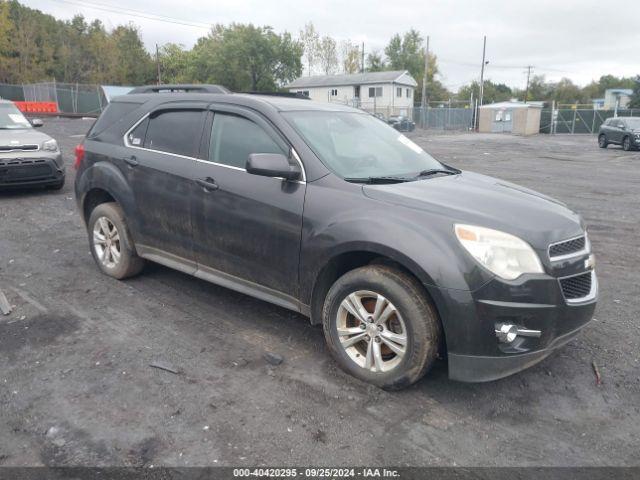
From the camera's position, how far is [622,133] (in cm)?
2527

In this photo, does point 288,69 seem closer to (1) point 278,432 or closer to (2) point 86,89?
(2) point 86,89

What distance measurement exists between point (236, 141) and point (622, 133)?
85.3ft

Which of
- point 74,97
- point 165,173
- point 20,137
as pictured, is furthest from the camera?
point 74,97

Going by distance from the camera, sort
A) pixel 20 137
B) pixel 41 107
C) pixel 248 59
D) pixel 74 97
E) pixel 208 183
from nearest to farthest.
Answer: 1. pixel 208 183
2. pixel 20 137
3. pixel 41 107
4. pixel 74 97
5. pixel 248 59

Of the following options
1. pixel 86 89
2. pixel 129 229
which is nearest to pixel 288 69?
pixel 86 89

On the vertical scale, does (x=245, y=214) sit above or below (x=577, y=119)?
below

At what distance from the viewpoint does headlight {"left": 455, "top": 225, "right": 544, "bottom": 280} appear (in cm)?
309

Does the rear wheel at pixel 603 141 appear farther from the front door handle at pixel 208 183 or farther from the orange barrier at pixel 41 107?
the orange barrier at pixel 41 107

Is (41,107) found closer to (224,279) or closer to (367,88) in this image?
(367,88)

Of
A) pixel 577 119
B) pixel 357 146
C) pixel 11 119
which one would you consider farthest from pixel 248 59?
pixel 357 146

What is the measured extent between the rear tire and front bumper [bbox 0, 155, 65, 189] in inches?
194

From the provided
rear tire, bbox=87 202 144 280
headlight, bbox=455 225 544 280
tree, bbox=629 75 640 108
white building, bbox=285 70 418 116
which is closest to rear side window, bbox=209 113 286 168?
rear tire, bbox=87 202 144 280

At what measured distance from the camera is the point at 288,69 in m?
58.6

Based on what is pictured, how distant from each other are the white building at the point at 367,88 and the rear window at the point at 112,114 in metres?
53.9
